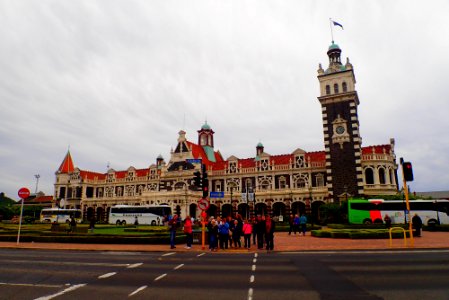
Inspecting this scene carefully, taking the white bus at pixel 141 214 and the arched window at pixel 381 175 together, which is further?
the white bus at pixel 141 214

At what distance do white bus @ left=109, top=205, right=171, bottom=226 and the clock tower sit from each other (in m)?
27.9

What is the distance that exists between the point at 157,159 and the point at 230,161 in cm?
2374

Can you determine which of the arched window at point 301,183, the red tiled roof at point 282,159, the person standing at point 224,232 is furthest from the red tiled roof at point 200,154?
the person standing at point 224,232

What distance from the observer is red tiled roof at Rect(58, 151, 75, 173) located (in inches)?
3345

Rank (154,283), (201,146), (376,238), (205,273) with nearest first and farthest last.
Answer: (154,283) < (205,273) < (376,238) < (201,146)

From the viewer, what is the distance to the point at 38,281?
10438 mm

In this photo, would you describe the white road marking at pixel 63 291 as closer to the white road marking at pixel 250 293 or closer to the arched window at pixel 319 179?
the white road marking at pixel 250 293

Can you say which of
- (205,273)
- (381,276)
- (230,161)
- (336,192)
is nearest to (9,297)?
(205,273)

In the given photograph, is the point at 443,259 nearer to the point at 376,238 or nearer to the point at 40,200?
the point at 376,238

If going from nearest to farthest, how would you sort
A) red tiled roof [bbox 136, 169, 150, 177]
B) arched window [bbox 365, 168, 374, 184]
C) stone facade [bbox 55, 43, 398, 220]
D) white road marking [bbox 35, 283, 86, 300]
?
white road marking [bbox 35, 283, 86, 300], stone facade [bbox 55, 43, 398, 220], arched window [bbox 365, 168, 374, 184], red tiled roof [bbox 136, 169, 150, 177]

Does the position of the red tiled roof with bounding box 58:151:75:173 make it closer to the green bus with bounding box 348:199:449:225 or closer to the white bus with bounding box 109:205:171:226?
the white bus with bounding box 109:205:171:226

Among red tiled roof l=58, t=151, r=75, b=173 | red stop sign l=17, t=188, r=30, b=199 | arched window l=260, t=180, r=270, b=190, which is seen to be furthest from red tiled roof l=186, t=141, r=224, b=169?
red stop sign l=17, t=188, r=30, b=199

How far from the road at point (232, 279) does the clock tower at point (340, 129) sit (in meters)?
35.1

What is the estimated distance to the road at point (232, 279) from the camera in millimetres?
8555
